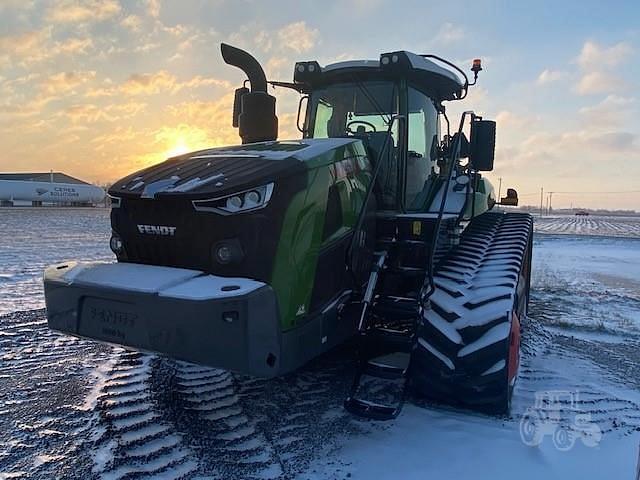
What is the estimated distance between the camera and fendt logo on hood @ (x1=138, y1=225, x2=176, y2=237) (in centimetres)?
322

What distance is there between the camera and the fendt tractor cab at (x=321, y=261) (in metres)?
2.89

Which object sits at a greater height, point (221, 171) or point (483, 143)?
point (483, 143)

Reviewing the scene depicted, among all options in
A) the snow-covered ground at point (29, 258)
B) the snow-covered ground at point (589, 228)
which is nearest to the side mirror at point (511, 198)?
the snow-covered ground at point (29, 258)

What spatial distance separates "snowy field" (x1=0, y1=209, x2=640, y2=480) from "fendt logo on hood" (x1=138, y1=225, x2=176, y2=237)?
124 centimetres

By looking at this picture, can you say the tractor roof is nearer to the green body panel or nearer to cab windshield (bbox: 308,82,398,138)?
cab windshield (bbox: 308,82,398,138)

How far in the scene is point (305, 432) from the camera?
3328 mm

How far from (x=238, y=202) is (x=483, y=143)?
7.97 ft

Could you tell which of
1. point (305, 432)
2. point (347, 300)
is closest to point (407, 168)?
point (347, 300)

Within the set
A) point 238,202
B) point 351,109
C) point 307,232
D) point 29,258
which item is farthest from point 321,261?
point 29,258

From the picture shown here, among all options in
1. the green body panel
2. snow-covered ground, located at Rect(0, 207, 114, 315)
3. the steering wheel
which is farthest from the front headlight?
snow-covered ground, located at Rect(0, 207, 114, 315)

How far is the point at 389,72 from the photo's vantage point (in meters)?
4.51

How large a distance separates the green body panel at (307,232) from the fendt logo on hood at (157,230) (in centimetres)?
69

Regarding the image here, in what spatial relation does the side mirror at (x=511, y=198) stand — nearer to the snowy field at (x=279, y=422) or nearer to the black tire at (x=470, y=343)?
the snowy field at (x=279, y=422)

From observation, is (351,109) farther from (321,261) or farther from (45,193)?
(45,193)
